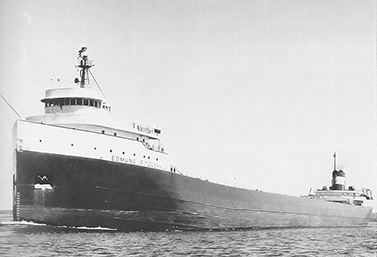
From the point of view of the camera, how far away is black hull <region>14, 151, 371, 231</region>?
16672 mm

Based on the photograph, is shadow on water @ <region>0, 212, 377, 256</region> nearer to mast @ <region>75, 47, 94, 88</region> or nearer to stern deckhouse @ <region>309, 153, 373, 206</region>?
mast @ <region>75, 47, 94, 88</region>

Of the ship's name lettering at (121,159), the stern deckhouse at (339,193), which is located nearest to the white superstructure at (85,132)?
the ship's name lettering at (121,159)

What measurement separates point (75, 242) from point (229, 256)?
455 cm

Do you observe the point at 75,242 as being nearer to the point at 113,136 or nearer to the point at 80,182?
the point at 80,182

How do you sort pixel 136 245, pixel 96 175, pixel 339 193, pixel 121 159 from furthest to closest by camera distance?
pixel 339 193
pixel 121 159
pixel 96 175
pixel 136 245

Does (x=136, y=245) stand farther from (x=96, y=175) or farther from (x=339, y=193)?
(x=339, y=193)

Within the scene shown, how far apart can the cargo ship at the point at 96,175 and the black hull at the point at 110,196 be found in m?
0.03

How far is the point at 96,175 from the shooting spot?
17.5 meters

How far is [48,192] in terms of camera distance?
16.8 metres

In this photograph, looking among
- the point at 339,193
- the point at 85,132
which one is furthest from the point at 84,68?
Answer: the point at 339,193

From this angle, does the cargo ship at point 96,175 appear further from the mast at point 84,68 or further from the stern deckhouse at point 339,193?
the stern deckhouse at point 339,193

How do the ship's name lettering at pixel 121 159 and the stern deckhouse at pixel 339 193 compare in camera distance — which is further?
the stern deckhouse at pixel 339 193

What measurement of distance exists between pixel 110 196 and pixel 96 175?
96 cm

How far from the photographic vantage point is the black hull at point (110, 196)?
656 inches
